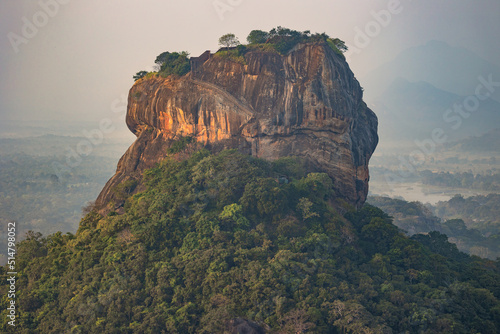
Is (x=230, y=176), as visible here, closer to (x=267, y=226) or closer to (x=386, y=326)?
(x=267, y=226)

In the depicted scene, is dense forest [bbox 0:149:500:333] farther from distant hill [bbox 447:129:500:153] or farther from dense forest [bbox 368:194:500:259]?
distant hill [bbox 447:129:500:153]

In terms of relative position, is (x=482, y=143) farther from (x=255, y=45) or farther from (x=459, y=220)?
(x=255, y=45)

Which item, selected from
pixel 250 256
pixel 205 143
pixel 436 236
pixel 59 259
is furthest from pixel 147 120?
pixel 436 236

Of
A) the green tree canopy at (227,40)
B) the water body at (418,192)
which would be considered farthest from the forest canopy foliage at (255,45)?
the water body at (418,192)

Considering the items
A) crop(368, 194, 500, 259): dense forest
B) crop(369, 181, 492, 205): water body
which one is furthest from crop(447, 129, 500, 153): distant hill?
crop(368, 194, 500, 259): dense forest

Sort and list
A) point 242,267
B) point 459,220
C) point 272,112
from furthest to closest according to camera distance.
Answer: point 459,220 < point 272,112 < point 242,267

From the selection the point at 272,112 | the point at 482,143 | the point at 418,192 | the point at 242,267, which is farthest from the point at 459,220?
the point at 482,143
